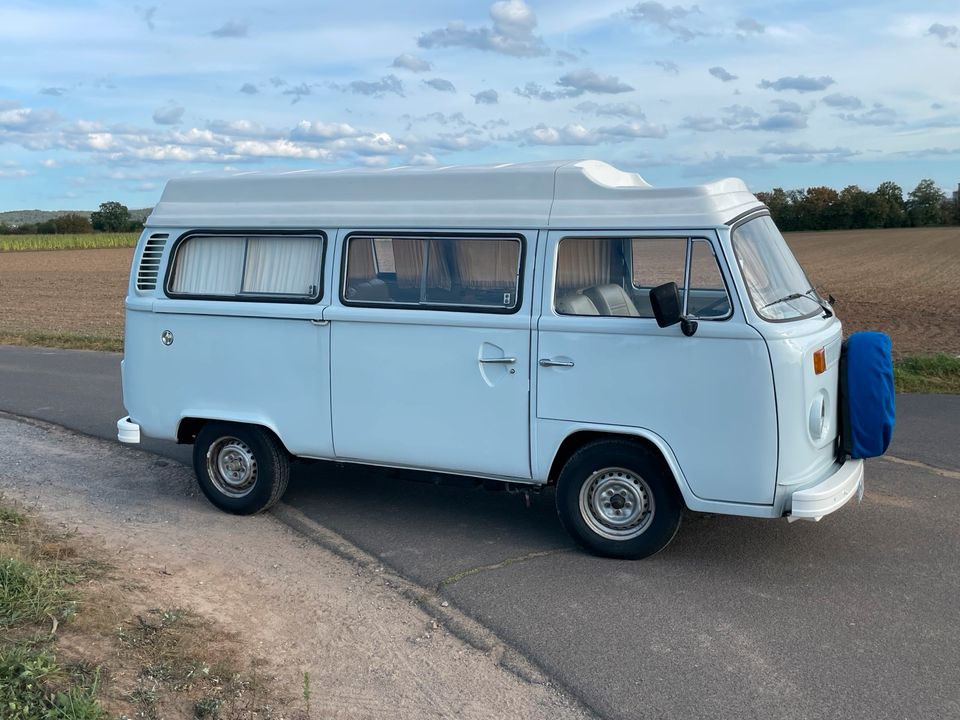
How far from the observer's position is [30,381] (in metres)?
13.4

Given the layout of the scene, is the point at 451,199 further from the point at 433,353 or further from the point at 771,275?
the point at 771,275

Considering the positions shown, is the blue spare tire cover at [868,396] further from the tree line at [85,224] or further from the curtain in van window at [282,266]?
the tree line at [85,224]

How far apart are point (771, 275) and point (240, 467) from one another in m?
3.96

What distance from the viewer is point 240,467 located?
7.40 m

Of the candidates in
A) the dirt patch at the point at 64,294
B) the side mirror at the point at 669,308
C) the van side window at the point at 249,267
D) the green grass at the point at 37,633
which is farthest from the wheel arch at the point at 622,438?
the dirt patch at the point at 64,294

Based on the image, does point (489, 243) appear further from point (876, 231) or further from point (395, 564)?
point (876, 231)

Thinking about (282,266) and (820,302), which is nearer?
(820,302)

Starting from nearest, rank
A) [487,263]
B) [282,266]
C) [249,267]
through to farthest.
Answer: [487,263] → [282,266] → [249,267]

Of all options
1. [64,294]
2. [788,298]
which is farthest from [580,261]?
[64,294]

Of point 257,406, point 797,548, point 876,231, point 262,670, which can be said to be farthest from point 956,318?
point 876,231

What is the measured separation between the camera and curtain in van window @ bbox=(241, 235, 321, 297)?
22.7 feet

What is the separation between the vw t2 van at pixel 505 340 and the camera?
5.73 m

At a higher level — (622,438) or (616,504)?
(622,438)

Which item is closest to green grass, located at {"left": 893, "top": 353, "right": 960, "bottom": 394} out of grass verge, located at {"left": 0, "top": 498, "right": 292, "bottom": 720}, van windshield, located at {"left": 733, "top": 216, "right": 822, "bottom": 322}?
van windshield, located at {"left": 733, "top": 216, "right": 822, "bottom": 322}
